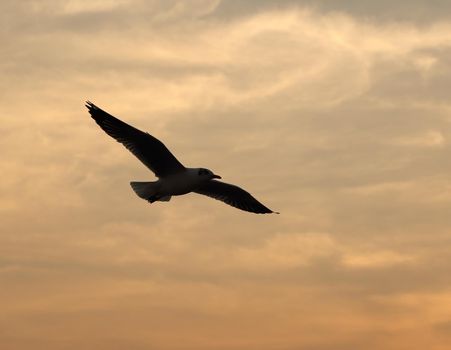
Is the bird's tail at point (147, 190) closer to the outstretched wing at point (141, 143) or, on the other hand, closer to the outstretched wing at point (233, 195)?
the outstretched wing at point (141, 143)

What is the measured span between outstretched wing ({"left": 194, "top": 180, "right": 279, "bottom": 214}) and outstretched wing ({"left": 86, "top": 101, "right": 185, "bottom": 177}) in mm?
4598

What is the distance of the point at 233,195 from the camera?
176 feet

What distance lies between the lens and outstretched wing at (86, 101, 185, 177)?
46.5m

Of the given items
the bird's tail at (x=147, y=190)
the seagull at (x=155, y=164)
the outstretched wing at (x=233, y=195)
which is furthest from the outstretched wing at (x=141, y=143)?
the outstretched wing at (x=233, y=195)

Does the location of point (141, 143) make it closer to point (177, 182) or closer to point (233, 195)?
point (177, 182)

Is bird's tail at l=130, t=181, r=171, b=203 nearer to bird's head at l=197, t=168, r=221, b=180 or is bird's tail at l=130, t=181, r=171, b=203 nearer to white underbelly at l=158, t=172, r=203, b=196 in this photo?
white underbelly at l=158, t=172, r=203, b=196

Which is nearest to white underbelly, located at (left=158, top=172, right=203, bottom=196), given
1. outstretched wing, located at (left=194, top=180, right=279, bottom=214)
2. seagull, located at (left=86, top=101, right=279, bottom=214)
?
seagull, located at (left=86, top=101, right=279, bottom=214)

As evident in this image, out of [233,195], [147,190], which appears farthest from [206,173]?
[233,195]

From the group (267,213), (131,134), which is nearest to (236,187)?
(267,213)

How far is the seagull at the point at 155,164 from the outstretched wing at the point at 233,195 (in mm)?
1859

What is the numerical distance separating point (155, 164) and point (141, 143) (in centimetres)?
141

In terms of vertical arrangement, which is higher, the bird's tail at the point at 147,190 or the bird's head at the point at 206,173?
the bird's head at the point at 206,173

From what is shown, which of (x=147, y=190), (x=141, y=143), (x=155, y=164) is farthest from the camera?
(x=147, y=190)

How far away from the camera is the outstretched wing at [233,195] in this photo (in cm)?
5262
